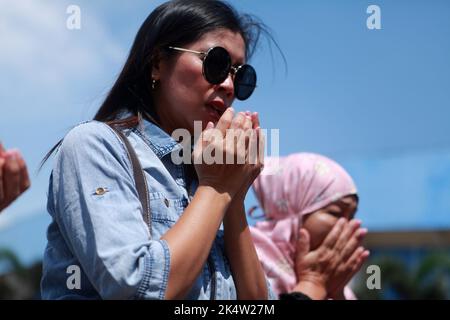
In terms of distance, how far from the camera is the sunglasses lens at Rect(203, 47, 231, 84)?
274cm

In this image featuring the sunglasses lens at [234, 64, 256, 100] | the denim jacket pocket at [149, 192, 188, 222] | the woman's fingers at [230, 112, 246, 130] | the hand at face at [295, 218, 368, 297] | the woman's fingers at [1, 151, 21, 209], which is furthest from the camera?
the hand at face at [295, 218, 368, 297]

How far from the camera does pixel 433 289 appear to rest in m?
24.1

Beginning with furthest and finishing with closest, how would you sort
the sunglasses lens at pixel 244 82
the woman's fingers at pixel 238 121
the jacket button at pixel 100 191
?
the sunglasses lens at pixel 244 82 → the woman's fingers at pixel 238 121 → the jacket button at pixel 100 191

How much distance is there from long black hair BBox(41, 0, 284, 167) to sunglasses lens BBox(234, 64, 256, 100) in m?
0.17

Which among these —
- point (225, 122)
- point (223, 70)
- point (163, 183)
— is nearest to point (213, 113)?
point (223, 70)

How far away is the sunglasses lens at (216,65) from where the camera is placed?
2744 millimetres

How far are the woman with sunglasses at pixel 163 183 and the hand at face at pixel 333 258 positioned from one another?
116 centimetres

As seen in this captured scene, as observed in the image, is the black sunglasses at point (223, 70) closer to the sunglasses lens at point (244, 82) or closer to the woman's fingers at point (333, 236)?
the sunglasses lens at point (244, 82)

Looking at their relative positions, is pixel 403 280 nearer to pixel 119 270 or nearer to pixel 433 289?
pixel 433 289

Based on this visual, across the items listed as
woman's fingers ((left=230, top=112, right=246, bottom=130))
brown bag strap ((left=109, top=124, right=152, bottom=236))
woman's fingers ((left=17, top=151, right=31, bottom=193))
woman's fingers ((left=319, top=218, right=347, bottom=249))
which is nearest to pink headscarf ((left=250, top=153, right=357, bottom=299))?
woman's fingers ((left=319, top=218, right=347, bottom=249))

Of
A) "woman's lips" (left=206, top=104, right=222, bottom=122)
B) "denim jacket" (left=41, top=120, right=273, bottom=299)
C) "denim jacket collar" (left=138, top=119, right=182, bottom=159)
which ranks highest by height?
"woman's lips" (left=206, top=104, right=222, bottom=122)

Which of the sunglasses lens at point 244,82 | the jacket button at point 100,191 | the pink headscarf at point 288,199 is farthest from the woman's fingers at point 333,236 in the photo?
the jacket button at point 100,191

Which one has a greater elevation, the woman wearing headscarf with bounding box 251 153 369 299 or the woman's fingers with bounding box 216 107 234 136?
the woman's fingers with bounding box 216 107 234 136

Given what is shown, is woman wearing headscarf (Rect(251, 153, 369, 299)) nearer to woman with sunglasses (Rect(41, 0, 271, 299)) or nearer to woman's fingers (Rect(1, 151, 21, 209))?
woman with sunglasses (Rect(41, 0, 271, 299))
